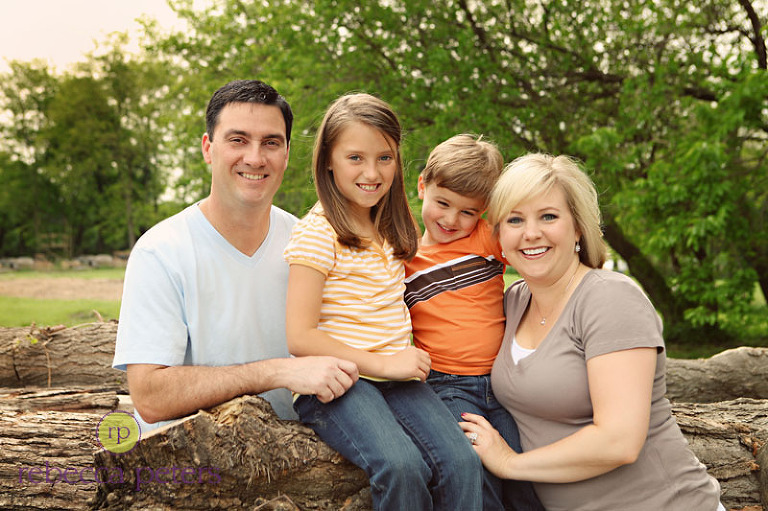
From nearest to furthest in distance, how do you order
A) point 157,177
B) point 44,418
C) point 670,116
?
point 44,418 < point 670,116 < point 157,177

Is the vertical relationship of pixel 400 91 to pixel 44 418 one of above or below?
above

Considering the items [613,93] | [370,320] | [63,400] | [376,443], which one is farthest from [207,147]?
[613,93]

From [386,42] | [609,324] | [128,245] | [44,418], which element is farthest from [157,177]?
[609,324]

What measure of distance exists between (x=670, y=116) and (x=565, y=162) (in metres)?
6.10

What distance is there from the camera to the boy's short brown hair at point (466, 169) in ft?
8.00

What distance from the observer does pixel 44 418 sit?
2961 mm

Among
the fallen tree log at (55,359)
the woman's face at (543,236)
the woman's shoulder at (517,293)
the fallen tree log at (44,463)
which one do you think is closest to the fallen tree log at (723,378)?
the woman's shoulder at (517,293)

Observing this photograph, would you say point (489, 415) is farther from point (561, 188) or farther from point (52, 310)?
point (52, 310)

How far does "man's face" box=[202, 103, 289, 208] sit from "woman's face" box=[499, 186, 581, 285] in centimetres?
104

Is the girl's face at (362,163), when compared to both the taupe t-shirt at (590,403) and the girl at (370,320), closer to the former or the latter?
the girl at (370,320)

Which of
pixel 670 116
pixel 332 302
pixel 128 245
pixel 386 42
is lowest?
pixel 128 245

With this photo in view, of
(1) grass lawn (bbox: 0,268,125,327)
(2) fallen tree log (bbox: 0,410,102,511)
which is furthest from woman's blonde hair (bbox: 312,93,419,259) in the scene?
(1) grass lawn (bbox: 0,268,125,327)

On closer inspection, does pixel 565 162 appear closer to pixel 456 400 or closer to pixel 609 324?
pixel 609 324

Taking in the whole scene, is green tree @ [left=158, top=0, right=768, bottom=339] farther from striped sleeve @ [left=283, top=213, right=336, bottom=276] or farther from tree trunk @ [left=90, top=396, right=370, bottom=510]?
tree trunk @ [left=90, top=396, right=370, bottom=510]
